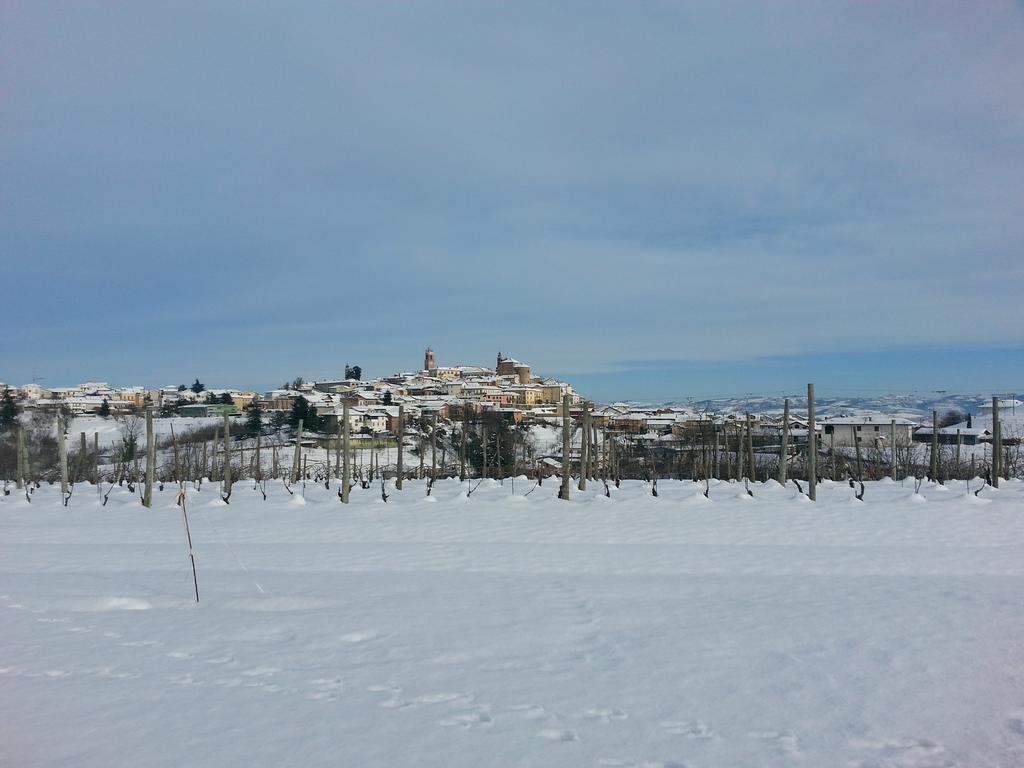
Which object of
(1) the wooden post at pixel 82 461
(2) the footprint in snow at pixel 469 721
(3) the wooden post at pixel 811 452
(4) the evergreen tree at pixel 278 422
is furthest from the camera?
(4) the evergreen tree at pixel 278 422

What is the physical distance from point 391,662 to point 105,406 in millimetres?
66438

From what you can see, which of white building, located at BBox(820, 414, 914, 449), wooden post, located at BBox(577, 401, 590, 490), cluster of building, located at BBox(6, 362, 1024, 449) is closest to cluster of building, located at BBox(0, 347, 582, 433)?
cluster of building, located at BBox(6, 362, 1024, 449)

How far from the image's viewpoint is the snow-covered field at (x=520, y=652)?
323cm

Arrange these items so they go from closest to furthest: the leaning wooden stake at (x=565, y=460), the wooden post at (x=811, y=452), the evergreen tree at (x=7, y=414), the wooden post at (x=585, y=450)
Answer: the wooden post at (x=811, y=452) < the leaning wooden stake at (x=565, y=460) < the wooden post at (x=585, y=450) < the evergreen tree at (x=7, y=414)

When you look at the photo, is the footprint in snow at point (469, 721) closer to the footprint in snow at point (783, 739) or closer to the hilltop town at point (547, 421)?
the footprint in snow at point (783, 739)

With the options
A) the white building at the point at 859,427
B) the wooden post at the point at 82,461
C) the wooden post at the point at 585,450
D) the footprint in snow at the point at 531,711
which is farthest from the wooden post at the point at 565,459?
the white building at the point at 859,427

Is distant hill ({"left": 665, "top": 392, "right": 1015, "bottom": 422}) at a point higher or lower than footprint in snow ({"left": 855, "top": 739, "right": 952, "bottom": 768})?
higher

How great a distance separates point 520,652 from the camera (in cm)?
457

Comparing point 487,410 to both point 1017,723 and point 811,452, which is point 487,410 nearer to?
point 811,452

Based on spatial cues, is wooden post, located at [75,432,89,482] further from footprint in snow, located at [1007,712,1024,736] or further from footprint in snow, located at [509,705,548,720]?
footprint in snow, located at [1007,712,1024,736]

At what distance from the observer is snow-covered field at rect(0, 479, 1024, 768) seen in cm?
323

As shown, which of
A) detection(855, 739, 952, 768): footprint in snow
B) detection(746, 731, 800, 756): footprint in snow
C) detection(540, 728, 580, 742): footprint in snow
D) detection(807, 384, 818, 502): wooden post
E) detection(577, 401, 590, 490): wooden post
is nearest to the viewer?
detection(855, 739, 952, 768): footprint in snow

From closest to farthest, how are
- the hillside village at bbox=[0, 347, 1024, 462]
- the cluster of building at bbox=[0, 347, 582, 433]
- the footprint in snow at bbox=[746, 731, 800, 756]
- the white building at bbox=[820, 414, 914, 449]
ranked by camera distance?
1. the footprint in snow at bbox=[746, 731, 800, 756]
2. the hillside village at bbox=[0, 347, 1024, 462]
3. the white building at bbox=[820, 414, 914, 449]
4. the cluster of building at bbox=[0, 347, 582, 433]

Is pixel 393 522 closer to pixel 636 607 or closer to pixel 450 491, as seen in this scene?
Answer: pixel 450 491
